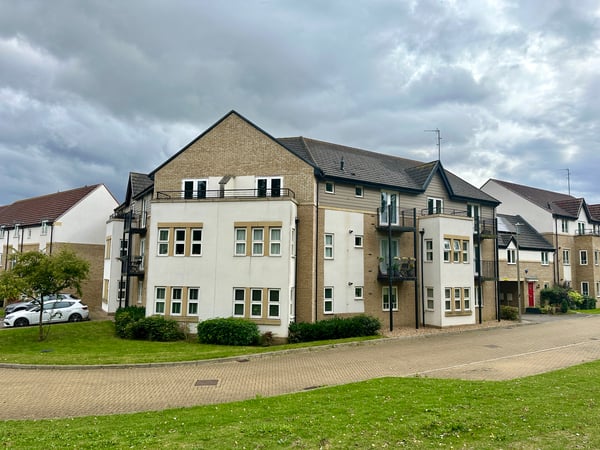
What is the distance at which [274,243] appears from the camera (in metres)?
21.7

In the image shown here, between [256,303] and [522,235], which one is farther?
[522,235]

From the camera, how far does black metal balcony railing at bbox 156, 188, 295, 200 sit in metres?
23.1

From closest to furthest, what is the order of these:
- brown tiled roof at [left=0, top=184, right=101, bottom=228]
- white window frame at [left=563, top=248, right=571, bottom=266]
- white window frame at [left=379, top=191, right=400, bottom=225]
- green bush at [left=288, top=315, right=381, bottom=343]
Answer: green bush at [left=288, top=315, right=381, bottom=343] < white window frame at [left=379, top=191, right=400, bottom=225] < brown tiled roof at [left=0, top=184, right=101, bottom=228] < white window frame at [left=563, top=248, right=571, bottom=266]

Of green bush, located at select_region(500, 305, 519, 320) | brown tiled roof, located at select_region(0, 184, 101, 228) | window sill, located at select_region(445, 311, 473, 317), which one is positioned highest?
brown tiled roof, located at select_region(0, 184, 101, 228)

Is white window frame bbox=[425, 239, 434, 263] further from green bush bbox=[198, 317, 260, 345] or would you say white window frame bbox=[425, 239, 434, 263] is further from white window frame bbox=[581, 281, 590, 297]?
white window frame bbox=[581, 281, 590, 297]

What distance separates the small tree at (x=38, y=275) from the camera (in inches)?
781

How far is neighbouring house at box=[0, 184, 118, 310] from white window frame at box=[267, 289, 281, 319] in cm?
2171

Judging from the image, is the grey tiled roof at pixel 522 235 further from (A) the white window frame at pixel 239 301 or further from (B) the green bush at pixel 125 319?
(B) the green bush at pixel 125 319

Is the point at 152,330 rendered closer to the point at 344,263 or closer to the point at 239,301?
the point at 239,301

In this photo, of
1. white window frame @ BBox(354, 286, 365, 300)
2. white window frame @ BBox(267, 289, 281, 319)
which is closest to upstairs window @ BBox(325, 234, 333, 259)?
white window frame @ BBox(354, 286, 365, 300)

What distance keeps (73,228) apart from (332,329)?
28.8 m

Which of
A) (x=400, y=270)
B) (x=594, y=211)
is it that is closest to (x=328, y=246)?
(x=400, y=270)

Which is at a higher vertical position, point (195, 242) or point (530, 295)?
point (195, 242)

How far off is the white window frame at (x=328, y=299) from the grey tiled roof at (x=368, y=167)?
5.93m
